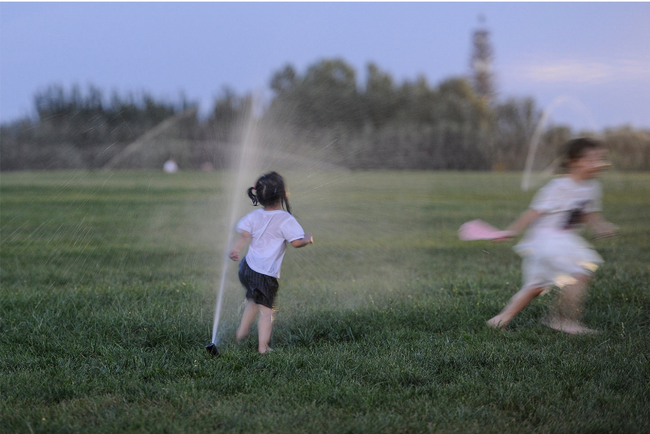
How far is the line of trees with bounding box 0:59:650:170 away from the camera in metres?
13.3

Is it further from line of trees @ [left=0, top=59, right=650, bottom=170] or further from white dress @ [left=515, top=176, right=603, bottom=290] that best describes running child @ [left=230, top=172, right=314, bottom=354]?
line of trees @ [left=0, top=59, right=650, bottom=170]

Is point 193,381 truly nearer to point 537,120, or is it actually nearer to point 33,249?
point 33,249

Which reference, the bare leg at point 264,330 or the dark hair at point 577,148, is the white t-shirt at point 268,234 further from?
the dark hair at point 577,148

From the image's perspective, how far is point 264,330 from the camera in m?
3.62

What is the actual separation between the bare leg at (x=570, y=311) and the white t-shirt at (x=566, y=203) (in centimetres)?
37

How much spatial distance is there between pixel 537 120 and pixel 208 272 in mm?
30860

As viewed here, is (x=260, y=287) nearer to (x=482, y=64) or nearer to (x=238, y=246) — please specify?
(x=238, y=246)

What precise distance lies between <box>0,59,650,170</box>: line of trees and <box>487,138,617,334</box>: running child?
415cm

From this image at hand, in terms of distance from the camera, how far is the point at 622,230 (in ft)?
30.4

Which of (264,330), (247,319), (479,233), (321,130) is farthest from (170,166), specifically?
(479,233)

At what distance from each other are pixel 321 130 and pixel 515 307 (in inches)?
415

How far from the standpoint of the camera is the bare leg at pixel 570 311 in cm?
390

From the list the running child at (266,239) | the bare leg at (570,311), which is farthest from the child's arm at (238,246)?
the bare leg at (570,311)

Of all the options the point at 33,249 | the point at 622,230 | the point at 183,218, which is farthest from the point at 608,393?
the point at 183,218
